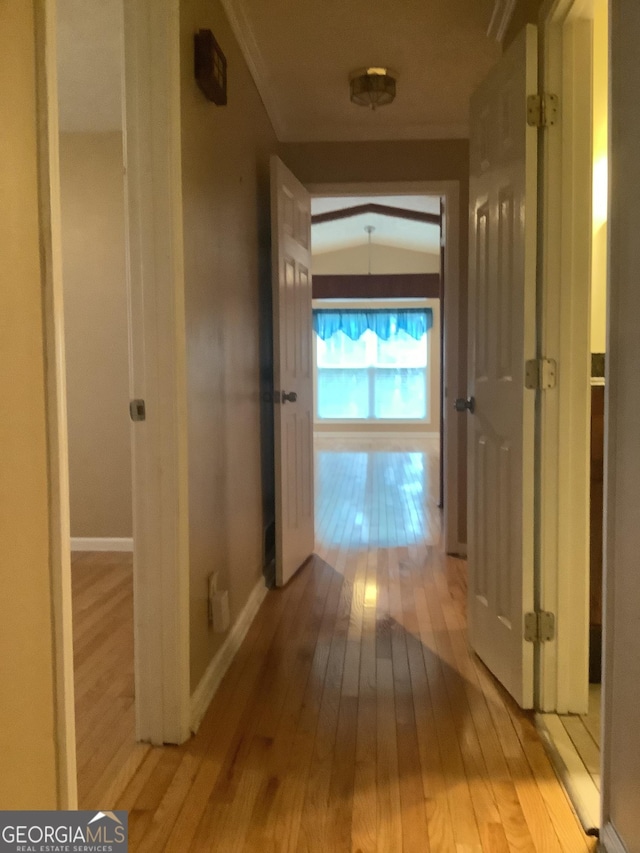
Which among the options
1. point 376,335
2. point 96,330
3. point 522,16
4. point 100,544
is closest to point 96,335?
point 96,330

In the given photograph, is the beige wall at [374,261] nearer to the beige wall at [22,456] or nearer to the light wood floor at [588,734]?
the light wood floor at [588,734]

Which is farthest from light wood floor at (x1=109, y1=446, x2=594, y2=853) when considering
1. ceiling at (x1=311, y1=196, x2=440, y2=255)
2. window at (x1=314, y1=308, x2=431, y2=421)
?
window at (x1=314, y1=308, x2=431, y2=421)

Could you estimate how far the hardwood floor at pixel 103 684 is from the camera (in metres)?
1.65

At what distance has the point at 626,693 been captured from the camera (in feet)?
4.05

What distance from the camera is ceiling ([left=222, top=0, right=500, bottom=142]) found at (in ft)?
8.10

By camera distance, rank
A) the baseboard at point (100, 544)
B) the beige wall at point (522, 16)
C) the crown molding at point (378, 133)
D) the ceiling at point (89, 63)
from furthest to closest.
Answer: the baseboard at point (100, 544), the crown molding at point (378, 133), the ceiling at point (89, 63), the beige wall at point (522, 16)

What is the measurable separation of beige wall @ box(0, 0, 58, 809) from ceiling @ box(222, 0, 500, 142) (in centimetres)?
176

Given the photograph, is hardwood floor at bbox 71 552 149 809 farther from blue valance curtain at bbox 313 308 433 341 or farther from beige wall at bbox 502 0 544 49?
blue valance curtain at bbox 313 308 433 341

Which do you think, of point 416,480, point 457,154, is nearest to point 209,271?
point 457,154

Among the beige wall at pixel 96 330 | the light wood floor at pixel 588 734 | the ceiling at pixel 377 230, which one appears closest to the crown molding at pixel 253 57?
the beige wall at pixel 96 330

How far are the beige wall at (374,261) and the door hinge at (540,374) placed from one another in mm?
7943

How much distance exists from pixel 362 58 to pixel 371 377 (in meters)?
7.49

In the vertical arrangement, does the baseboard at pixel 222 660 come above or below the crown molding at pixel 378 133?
below

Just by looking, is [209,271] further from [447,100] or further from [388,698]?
[447,100]
